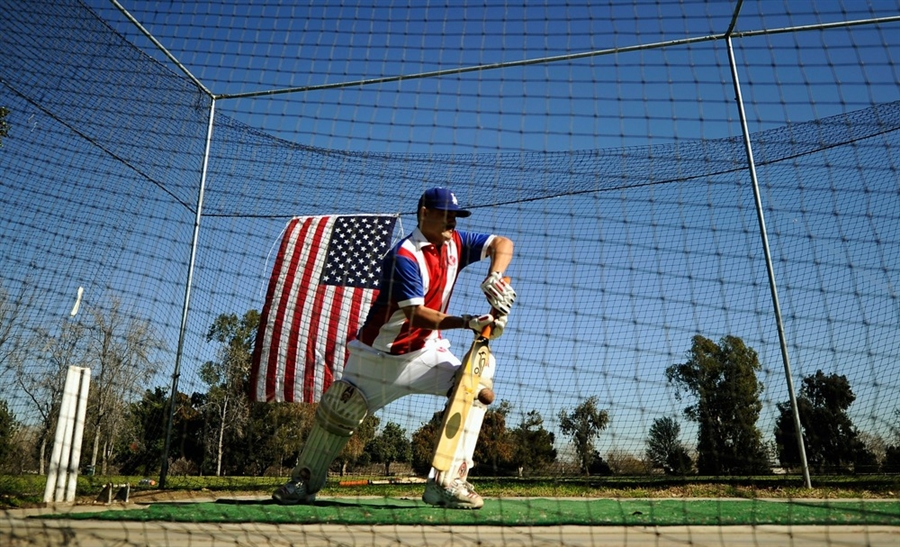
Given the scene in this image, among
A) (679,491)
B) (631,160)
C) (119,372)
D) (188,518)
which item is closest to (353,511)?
(188,518)

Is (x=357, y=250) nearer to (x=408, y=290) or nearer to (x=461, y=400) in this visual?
(x=408, y=290)

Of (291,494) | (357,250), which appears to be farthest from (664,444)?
(357,250)

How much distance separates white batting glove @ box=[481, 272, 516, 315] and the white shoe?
6.16ft

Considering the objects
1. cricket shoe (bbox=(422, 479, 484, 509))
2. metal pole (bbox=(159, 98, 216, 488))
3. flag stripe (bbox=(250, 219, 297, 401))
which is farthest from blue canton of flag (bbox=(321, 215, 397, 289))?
cricket shoe (bbox=(422, 479, 484, 509))

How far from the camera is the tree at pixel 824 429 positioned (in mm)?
5895

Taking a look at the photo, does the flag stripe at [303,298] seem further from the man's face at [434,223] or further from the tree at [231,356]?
the man's face at [434,223]

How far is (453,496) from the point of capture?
3939mm

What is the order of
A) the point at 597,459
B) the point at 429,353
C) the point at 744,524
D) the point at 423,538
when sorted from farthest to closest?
the point at 597,459
the point at 429,353
the point at 744,524
the point at 423,538

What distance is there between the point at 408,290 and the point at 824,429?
16.6ft

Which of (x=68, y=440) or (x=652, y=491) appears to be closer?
(x=68, y=440)

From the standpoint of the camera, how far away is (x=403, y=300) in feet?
13.4

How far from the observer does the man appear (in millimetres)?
4199

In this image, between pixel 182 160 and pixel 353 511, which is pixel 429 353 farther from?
pixel 182 160

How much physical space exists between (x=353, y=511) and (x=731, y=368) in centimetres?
408
